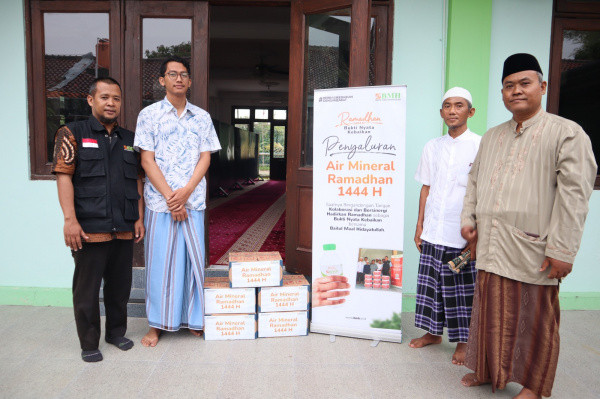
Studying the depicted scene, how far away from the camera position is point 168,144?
2996 millimetres

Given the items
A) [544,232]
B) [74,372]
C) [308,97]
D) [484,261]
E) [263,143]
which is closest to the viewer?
[544,232]

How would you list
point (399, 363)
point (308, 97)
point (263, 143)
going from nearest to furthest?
point (399, 363), point (308, 97), point (263, 143)

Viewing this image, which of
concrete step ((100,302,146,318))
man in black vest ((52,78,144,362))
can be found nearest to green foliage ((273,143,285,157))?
concrete step ((100,302,146,318))

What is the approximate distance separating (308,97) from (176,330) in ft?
6.80

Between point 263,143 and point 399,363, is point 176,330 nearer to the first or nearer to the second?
point 399,363

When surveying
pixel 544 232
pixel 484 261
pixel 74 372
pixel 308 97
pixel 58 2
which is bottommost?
pixel 74 372

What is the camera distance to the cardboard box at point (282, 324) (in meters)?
3.15

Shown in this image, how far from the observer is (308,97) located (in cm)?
365

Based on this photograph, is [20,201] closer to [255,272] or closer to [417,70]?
[255,272]

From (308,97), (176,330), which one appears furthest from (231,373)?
(308,97)

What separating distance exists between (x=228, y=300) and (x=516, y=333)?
5.97ft

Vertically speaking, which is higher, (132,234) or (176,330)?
(132,234)

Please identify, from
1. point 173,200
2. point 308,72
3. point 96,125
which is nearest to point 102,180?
point 96,125

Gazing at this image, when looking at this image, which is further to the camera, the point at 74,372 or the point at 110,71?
the point at 110,71
